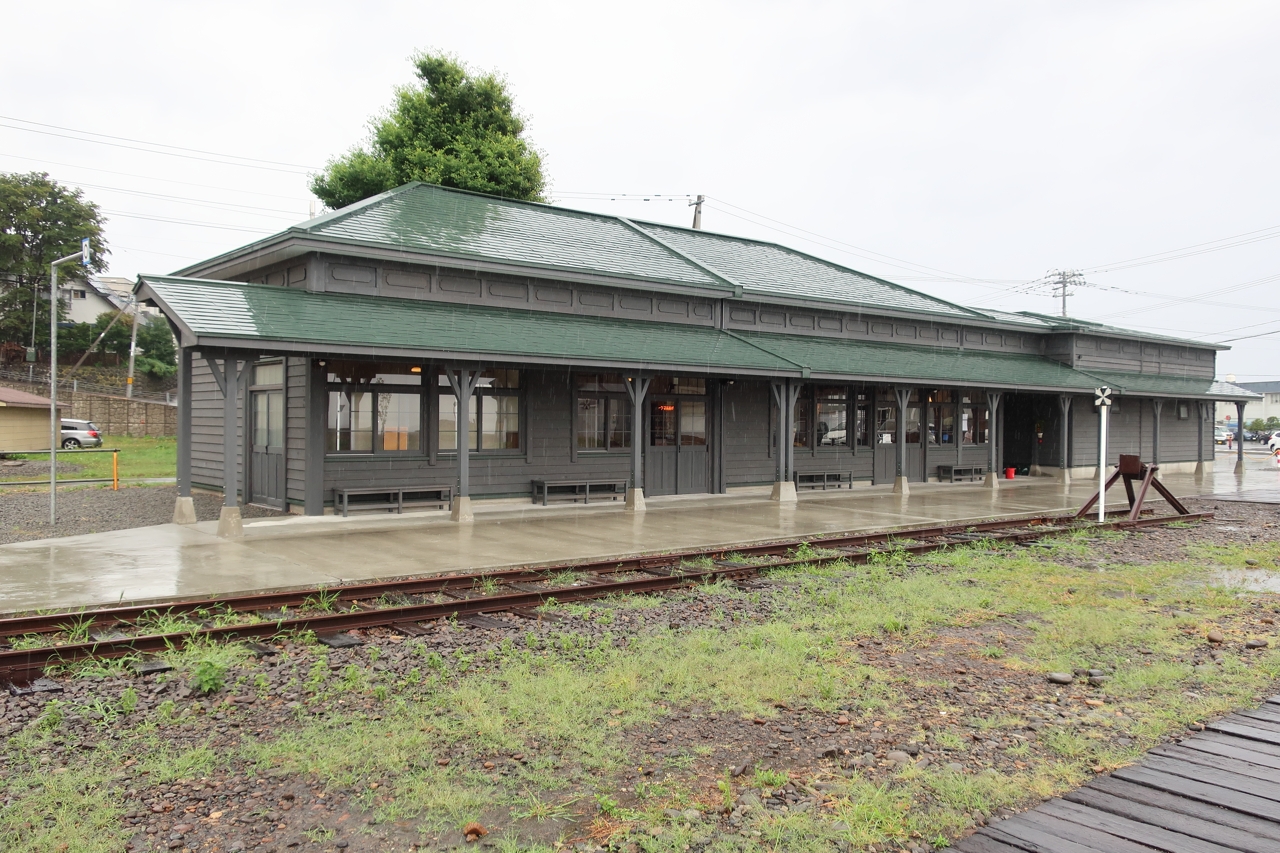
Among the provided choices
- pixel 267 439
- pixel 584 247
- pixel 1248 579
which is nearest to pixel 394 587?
pixel 267 439

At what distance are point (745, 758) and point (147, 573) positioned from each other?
7633 mm

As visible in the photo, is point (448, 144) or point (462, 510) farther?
point (448, 144)

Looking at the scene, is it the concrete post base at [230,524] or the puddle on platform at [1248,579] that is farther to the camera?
the concrete post base at [230,524]

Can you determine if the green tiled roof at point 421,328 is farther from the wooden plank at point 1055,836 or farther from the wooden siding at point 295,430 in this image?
the wooden plank at point 1055,836

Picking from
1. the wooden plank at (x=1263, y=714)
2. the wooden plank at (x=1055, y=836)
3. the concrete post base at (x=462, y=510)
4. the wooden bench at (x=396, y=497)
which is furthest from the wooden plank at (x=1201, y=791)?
the wooden bench at (x=396, y=497)

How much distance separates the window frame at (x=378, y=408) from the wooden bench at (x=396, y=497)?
591 millimetres

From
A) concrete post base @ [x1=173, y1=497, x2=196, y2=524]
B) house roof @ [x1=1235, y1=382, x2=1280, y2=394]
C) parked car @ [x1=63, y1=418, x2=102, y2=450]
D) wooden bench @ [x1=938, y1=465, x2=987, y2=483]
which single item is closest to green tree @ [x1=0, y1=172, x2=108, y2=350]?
parked car @ [x1=63, y1=418, x2=102, y2=450]

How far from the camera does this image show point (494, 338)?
47.6ft

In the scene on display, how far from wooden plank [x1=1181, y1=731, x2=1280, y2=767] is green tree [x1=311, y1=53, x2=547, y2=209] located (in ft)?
105

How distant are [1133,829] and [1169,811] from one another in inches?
12.1

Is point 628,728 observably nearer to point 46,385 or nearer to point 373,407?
point 373,407

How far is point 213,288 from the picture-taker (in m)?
13.4

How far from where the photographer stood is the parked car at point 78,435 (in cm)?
3550

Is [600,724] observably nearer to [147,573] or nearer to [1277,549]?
[147,573]
